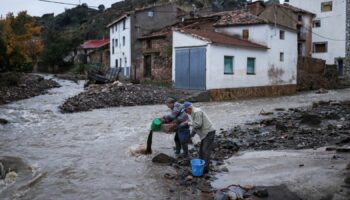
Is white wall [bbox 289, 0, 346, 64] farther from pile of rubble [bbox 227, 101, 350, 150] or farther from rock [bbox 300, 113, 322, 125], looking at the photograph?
rock [bbox 300, 113, 322, 125]

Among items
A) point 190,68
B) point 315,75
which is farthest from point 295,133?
point 315,75

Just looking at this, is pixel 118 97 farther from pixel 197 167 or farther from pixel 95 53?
pixel 95 53

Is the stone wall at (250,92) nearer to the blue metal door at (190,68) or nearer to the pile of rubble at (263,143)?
the blue metal door at (190,68)

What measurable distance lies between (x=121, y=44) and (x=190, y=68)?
19195mm

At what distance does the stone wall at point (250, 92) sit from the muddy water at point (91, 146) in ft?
14.2

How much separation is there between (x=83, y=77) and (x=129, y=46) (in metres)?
9.75

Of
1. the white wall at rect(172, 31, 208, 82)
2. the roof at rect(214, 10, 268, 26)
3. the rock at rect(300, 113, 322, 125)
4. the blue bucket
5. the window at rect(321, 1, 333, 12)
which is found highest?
the window at rect(321, 1, 333, 12)

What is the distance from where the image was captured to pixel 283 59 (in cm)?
3706

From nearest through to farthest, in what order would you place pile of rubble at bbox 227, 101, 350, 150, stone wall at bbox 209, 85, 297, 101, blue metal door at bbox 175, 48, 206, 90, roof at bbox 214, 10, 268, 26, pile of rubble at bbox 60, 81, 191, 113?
pile of rubble at bbox 227, 101, 350, 150 < pile of rubble at bbox 60, 81, 191, 113 < blue metal door at bbox 175, 48, 206, 90 < stone wall at bbox 209, 85, 297, 101 < roof at bbox 214, 10, 268, 26

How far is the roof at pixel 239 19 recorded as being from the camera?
3453 centimetres

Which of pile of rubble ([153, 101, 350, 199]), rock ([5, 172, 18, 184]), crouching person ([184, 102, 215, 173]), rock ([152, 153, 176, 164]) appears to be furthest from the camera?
rock ([152, 153, 176, 164])

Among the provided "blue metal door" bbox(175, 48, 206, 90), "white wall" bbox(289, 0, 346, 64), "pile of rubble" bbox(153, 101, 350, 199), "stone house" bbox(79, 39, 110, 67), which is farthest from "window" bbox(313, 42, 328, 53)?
"pile of rubble" bbox(153, 101, 350, 199)

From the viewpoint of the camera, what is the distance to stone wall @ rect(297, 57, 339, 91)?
41531 mm

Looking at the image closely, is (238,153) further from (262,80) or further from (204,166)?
(262,80)
